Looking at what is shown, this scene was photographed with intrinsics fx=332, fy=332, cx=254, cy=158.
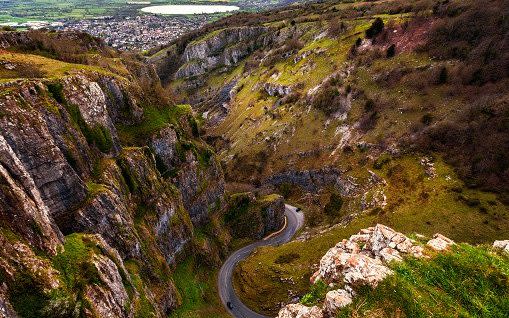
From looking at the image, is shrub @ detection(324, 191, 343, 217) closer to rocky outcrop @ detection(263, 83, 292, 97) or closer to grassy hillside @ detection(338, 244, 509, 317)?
rocky outcrop @ detection(263, 83, 292, 97)

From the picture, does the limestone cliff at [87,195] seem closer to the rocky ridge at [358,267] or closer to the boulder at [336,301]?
the rocky ridge at [358,267]

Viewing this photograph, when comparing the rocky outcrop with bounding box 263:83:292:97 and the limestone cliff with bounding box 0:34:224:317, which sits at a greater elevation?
the limestone cliff with bounding box 0:34:224:317

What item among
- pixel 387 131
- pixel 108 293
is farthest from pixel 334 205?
pixel 108 293

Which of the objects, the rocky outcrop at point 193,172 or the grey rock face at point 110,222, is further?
the rocky outcrop at point 193,172

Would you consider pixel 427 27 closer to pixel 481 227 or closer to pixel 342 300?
pixel 481 227

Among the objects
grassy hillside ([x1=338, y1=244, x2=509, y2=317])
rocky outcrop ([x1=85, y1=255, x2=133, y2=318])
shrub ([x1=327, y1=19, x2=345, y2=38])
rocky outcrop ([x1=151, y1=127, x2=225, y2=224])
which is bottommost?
rocky outcrop ([x1=151, y1=127, x2=225, y2=224])

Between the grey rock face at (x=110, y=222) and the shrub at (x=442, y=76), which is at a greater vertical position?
the shrub at (x=442, y=76)

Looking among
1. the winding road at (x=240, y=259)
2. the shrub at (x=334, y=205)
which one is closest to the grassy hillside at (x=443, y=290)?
the winding road at (x=240, y=259)

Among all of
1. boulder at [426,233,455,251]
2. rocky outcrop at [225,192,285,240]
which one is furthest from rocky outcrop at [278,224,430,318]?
rocky outcrop at [225,192,285,240]

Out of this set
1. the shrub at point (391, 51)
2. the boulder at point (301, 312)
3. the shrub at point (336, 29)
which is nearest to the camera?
the boulder at point (301, 312)
